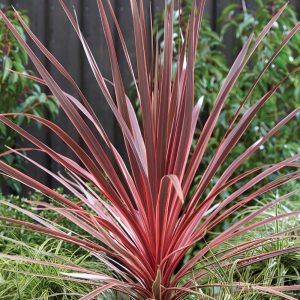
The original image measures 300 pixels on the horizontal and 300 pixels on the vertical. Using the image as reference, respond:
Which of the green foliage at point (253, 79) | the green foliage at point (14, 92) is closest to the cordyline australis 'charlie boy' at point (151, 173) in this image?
the green foliage at point (14, 92)

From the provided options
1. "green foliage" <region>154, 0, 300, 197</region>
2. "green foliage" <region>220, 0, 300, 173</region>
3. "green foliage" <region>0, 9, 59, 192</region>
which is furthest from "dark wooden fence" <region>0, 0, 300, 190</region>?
"green foliage" <region>220, 0, 300, 173</region>

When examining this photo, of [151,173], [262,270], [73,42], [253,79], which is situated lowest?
[262,270]

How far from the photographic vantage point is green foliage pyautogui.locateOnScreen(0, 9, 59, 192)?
136 inches

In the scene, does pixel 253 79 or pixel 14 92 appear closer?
pixel 14 92

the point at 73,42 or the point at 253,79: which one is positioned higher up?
the point at 73,42

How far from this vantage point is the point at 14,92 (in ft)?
11.5

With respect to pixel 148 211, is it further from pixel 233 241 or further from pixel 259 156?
pixel 259 156

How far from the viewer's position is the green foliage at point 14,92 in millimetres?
3453

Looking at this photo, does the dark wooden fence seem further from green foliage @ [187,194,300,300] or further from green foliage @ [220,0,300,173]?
green foliage @ [187,194,300,300]

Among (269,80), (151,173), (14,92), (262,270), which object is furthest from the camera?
(269,80)

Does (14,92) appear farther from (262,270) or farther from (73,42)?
(262,270)

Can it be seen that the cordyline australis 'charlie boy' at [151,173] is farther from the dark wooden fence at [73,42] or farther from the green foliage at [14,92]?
the dark wooden fence at [73,42]

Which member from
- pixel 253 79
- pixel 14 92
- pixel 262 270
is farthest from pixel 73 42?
pixel 262 270

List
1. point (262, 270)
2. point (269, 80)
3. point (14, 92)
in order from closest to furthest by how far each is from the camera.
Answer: point (262, 270) → point (14, 92) → point (269, 80)
